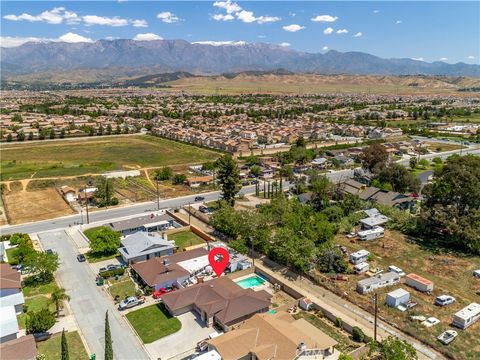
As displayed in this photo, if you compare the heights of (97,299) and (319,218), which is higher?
(319,218)

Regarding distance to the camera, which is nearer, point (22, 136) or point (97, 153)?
point (97, 153)

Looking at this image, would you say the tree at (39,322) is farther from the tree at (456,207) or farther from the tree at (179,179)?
the tree at (179,179)

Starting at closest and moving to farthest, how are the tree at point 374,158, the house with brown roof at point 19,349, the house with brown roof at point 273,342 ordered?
the house with brown roof at point 19,349 → the house with brown roof at point 273,342 → the tree at point 374,158

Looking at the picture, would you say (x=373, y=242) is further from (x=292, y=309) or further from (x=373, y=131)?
(x=373, y=131)

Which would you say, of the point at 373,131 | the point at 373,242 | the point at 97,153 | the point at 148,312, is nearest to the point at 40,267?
the point at 148,312

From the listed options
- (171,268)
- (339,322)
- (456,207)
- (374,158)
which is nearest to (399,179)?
(374,158)

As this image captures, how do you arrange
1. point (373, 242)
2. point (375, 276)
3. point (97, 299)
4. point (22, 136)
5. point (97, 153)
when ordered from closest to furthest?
point (97, 299) → point (375, 276) → point (373, 242) → point (97, 153) → point (22, 136)

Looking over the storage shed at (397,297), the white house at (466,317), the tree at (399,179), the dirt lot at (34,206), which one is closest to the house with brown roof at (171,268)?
the storage shed at (397,297)
